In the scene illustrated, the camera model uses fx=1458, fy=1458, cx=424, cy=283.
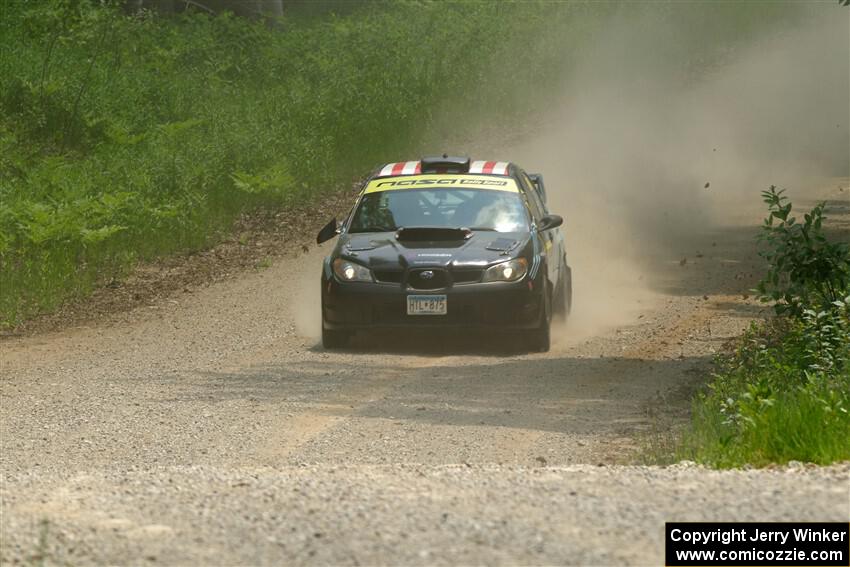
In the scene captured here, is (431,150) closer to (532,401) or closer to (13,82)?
(13,82)

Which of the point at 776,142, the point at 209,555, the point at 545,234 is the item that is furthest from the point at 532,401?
the point at 776,142

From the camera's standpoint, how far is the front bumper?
13391mm

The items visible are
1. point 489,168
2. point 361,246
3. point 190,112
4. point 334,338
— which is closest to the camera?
point 334,338

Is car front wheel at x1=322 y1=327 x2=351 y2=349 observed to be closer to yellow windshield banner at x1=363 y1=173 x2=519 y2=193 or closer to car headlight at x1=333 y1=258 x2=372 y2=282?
car headlight at x1=333 y1=258 x2=372 y2=282

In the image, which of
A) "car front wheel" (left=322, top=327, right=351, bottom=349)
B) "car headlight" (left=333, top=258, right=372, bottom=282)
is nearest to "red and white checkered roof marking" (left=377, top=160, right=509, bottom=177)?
"car headlight" (left=333, top=258, right=372, bottom=282)

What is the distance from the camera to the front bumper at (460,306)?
1339 cm

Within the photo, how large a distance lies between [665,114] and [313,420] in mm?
22072

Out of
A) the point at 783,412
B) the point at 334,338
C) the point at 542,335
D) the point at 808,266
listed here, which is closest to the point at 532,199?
the point at 542,335

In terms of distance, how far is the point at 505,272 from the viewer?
13.5m

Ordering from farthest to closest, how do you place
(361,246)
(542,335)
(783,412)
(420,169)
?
(420,169)
(361,246)
(542,335)
(783,412)

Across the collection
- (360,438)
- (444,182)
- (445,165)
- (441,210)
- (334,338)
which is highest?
(445,165)

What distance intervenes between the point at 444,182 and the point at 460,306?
196 cm

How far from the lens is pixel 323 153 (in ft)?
77.9

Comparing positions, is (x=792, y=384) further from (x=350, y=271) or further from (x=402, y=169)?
(x=402, y=169)
